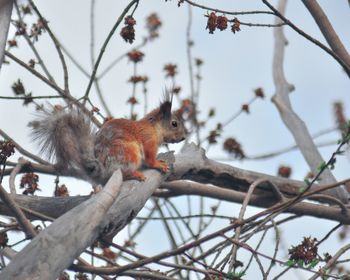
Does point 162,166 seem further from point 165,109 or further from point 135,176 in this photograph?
point 165,109

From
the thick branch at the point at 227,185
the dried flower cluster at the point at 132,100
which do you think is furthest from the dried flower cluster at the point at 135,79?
the thick branch at the point at 227,185

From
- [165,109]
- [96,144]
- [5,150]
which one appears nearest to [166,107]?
[165,109]

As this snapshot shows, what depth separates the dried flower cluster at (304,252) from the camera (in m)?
3.54

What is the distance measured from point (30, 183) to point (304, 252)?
1.83m

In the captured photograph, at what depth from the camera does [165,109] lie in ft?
19.3

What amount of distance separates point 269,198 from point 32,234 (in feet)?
8.66

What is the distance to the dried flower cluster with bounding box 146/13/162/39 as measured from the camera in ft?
23.3

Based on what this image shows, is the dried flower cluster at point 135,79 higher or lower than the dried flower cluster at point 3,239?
higher

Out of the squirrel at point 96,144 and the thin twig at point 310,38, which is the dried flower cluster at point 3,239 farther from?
the thin twig at point 310,38

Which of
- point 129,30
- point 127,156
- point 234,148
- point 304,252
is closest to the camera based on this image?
point 304,252

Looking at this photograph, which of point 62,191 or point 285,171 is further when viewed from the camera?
point 285,171

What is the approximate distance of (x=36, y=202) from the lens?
4074 millimetres

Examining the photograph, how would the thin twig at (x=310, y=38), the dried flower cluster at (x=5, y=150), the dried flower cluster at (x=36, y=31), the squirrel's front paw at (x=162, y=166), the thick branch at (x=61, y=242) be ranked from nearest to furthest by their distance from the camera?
the thick branch at (x=61, y=242) → the dried flower cluster at (x=5, y=150) → the thin twig at (x=310, y=38) → the squirrel's front paw at (x=162, y=166) → the dried flower cluster at (x=36, y=31)

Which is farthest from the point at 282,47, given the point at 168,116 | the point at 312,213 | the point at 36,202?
the point at 36,202
